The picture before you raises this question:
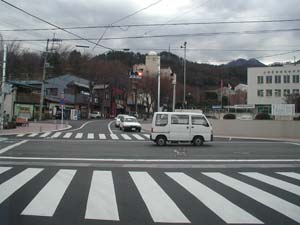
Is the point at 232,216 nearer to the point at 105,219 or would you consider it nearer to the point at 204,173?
the point at 105,219

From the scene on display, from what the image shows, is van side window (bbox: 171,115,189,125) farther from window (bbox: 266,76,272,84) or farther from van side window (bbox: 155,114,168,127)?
window (bbox: 266,76,272,84)

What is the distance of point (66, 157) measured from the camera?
16.8 m

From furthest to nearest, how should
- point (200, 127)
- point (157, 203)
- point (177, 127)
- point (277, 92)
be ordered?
point (277, 92), point (200, 127), point (177, 127), point (157, 203)

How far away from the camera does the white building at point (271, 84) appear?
3346 inches

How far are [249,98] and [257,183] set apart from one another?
3234 inches

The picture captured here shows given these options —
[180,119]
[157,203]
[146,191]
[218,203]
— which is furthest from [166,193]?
[180,119]

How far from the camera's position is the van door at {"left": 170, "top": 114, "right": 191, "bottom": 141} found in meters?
23.2

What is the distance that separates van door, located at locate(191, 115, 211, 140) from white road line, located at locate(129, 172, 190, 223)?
12488mm

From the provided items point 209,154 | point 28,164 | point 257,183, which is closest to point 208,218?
point 257,183

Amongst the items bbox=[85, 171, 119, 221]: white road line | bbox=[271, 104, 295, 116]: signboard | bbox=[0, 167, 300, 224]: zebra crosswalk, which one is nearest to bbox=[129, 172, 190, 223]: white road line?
bbox=[0, 167, 300, 224]: zebra crosswalk

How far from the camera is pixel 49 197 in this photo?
8.26 m

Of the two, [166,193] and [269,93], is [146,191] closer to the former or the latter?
[166,193]

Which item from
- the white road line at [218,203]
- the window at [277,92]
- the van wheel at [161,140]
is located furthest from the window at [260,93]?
the white road line at [218,203]

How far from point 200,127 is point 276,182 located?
12875 millimetres
